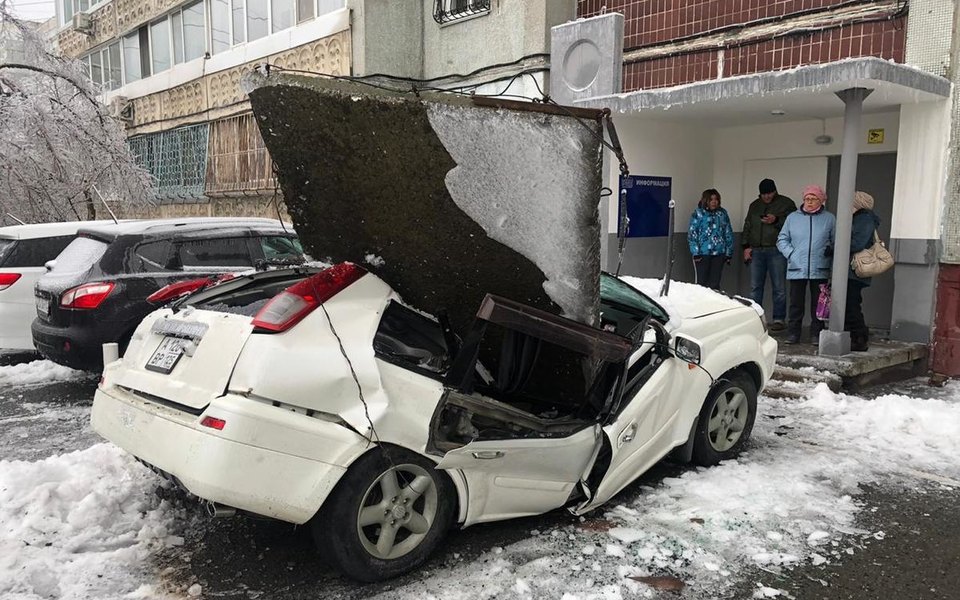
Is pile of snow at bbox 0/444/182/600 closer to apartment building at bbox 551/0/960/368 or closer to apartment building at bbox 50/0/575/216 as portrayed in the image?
apartment building at bbox 50/0/575/216

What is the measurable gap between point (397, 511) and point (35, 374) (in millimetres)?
6155

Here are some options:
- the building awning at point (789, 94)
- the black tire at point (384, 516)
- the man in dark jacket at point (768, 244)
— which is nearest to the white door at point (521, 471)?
the black tire at point (384, 516)

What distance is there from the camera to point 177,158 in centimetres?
Result: 1773

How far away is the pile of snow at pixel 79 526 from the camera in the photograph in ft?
10.8

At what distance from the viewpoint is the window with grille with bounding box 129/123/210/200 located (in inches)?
664

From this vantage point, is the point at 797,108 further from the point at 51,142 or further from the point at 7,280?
the point at 51,142

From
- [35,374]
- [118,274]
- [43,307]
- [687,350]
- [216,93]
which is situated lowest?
[35,374]

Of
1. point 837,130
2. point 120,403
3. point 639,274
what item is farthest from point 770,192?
point 120,403

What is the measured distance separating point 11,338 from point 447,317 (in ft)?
19.8

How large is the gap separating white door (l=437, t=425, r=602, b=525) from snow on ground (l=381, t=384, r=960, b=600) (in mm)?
200

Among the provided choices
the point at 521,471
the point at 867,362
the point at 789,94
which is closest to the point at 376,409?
the point at 521,471

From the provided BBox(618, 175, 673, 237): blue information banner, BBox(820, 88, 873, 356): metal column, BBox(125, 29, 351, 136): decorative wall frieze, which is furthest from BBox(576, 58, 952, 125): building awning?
BBox(125, 29, 351, 136): decorative wall frieze

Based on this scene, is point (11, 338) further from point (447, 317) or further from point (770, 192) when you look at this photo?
point (770, 192)

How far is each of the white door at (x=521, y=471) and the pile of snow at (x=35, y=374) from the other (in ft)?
19.2
